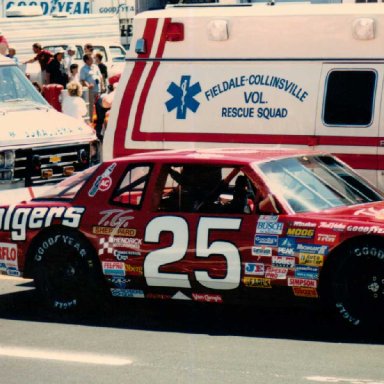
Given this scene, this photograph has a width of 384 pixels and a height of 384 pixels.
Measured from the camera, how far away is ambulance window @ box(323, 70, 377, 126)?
39.4ft

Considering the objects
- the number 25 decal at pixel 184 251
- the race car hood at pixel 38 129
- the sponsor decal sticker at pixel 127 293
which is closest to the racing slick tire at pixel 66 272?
the sponsor decal sticker at pixel 127 293

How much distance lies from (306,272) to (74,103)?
11.2 meters

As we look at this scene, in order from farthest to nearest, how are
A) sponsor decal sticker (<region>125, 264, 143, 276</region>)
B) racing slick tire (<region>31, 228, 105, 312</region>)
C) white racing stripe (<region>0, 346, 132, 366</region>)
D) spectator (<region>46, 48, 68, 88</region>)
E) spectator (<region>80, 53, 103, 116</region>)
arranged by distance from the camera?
spectator (<region>46, 48, 68, 88</region>), spectator (<region>80, 53, 103, 116</region>), racing slick tire (<region>31, 228, 105, 312</region>), sponsor decal sticker (<region>125, 264, 143, 276</region>), white racing stripe (<region>0, 346, 132, 366</region>)

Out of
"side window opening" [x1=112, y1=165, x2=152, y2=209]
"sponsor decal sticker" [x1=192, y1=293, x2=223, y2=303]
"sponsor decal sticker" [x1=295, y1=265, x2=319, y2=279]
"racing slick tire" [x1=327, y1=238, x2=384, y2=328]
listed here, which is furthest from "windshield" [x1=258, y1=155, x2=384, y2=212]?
"side window opening" [x1=112, y1=165, x2=152, y2=209]

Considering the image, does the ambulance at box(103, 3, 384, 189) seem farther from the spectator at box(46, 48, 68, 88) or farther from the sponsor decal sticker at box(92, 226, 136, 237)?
the spectator at box(46, 48, 68, 88)

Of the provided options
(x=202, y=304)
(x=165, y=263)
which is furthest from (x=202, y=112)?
(x=165, y=263)

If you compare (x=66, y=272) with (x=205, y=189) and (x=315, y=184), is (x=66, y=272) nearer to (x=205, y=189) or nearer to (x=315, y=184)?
(x=205, y=189)

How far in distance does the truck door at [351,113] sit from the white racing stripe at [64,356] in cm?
413

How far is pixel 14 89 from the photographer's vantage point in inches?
595

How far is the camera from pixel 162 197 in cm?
980

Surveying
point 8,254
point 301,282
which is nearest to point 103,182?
point 8,254

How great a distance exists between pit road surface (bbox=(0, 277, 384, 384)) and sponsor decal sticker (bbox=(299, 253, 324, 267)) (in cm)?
52

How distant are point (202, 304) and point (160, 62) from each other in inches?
126

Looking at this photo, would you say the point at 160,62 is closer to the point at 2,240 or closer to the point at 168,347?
the point at 2,240
